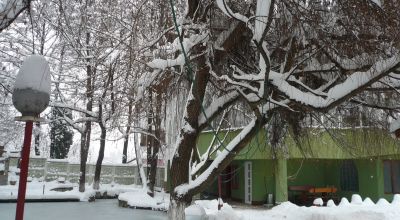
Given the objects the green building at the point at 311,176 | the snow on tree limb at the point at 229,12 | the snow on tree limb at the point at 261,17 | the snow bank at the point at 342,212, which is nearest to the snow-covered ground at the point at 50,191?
the green building at the point at 311,176

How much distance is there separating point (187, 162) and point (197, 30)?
2.16 metres

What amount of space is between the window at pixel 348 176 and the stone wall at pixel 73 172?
1031 centimetres

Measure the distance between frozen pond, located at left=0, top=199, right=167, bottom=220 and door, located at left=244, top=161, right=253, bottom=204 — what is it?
494cm

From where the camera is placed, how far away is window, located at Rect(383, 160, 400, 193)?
1899cm

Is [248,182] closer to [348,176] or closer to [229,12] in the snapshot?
[348,176]

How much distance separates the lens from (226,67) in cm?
668

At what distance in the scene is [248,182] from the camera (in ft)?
65.3

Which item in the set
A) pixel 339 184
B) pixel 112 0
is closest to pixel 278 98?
pixel 112 0

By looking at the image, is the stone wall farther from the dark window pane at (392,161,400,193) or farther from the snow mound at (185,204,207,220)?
the snow mound at (185,204,207,220)

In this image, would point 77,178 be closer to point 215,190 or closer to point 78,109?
point 78,109

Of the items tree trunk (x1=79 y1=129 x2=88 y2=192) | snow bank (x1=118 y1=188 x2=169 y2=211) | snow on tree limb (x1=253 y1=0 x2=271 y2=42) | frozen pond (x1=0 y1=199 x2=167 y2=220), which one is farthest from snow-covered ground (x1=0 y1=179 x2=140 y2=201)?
snow on tree limb (x1=253 y1=0 x2=271 y2=42)

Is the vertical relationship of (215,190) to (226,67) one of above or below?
below

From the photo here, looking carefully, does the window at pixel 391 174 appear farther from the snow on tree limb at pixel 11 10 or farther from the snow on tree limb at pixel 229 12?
the snow on tree limb at pixel 11 10

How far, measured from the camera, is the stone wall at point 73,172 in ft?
79.5
